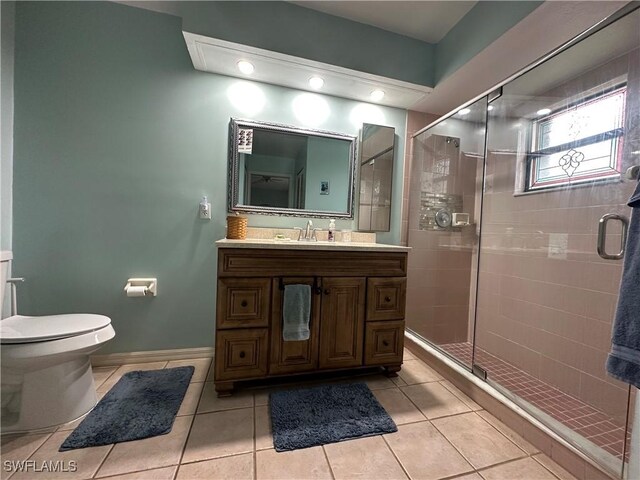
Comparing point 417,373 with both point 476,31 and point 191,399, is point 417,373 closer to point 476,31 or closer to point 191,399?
point 191,399

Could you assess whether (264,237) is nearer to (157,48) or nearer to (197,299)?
(197,299)

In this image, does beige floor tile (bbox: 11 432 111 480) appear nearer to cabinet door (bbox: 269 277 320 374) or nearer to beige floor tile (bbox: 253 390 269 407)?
beige floor tile (bbox: 253 390 269 407)

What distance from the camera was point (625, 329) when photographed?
86cm

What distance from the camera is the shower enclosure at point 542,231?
138 cm

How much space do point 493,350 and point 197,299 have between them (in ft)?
7.68

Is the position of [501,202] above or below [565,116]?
below

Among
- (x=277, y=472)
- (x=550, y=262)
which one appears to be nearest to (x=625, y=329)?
(x=550, y=262)

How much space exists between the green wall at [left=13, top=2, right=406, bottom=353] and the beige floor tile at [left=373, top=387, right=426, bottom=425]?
4.16ft

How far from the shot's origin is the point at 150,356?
1807mm

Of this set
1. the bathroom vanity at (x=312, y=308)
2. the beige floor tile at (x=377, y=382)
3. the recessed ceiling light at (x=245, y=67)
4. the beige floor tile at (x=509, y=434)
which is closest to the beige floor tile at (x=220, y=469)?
the bathroom vanity at (x=312, y=308)

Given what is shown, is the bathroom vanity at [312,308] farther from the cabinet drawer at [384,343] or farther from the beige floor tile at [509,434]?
the beige floor tile at [509,434]

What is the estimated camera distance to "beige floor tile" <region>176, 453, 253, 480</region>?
0.99 m

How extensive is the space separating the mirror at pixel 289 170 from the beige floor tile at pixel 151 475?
1.43m

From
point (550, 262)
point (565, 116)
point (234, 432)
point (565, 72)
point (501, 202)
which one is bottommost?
point (234, 432)
